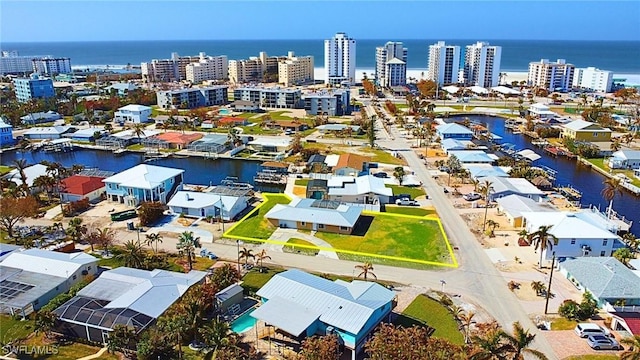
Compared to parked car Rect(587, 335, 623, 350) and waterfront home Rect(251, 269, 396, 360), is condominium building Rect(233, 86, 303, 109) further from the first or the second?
parked car Rect(587, 335, 623, 350)

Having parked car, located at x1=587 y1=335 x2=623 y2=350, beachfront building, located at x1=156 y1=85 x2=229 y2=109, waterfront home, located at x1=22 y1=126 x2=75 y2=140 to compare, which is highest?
beachfront building, located at x1=156 y1=85 x2=229 y2=109

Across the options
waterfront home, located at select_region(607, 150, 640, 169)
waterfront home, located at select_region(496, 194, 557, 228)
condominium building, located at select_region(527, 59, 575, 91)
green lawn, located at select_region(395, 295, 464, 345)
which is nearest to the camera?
green lawn, located at select_region(395, 295, 464, 345)

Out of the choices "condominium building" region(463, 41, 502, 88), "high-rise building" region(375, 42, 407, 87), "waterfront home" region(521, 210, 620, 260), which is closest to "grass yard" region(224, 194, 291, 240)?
"waterfront home" region(521, 210, 620, 260)

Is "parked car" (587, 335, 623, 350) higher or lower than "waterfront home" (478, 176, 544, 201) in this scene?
lower

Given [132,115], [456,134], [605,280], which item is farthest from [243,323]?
[132,115]

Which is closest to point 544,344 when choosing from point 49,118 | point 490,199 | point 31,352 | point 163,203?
point 490,199

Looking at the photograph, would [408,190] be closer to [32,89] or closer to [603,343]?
[603,343]
